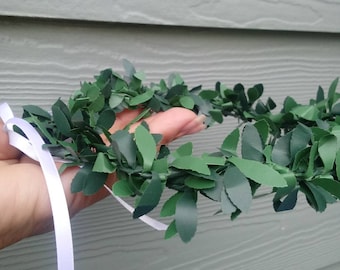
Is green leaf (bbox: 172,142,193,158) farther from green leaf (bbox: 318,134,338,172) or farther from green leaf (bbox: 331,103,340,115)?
green leaf (bbox: 331,103,340,115)

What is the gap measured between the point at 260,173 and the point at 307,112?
0.54 ft

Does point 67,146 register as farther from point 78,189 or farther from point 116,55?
point 116,55

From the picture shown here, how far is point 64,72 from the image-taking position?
0.47m

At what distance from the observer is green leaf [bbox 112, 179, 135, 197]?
0.26m

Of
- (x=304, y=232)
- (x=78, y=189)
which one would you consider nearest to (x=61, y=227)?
(x=78, y=189)

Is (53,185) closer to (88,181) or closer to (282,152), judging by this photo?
(88,181)

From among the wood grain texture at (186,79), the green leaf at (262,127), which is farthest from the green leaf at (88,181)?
the wood grain texture at (186,79)

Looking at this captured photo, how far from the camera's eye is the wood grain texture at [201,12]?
44cm

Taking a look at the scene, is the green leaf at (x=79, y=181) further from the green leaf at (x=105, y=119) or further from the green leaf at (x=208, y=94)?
the green leaf at (x=208, y=94)

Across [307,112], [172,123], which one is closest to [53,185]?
[172,123]

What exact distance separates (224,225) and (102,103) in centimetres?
38

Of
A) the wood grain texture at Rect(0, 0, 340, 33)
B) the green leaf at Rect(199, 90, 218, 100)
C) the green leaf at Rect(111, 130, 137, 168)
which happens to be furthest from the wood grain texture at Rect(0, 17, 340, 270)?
the green leaf at Rect(111, 130, 137, 168)

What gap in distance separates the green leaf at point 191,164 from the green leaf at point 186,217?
0.06 ft

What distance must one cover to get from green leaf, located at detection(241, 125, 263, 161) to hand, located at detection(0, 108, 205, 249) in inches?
3.1
